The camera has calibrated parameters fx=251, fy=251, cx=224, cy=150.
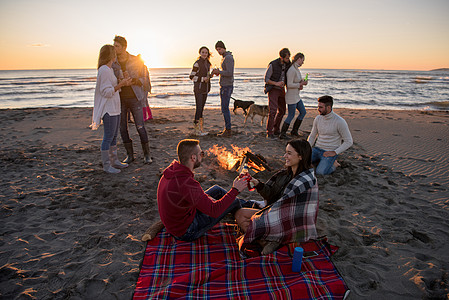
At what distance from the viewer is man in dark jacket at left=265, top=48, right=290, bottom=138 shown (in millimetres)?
7236

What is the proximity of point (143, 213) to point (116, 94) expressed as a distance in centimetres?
239

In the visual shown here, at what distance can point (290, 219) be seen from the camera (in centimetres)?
299

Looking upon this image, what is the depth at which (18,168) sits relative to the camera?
5418mm

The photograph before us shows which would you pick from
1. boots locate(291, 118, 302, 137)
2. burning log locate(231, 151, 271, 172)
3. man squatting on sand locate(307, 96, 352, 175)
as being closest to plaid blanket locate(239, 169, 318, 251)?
burning log locate(231, 151, 271, 172)

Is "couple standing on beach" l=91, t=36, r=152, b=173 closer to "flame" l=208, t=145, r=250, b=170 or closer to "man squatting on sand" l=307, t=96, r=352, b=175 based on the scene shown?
"flame" l=208, t=145, r=250, b=170

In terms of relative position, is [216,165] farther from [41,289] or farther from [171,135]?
[41,289]

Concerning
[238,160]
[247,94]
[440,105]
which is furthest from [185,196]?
[440,105]

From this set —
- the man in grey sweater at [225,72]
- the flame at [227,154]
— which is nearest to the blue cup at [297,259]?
the flame at [227,154]

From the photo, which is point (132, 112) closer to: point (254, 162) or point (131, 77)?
point (131, 77)

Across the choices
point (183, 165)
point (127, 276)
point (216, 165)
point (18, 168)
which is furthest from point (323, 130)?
point (18, 168)

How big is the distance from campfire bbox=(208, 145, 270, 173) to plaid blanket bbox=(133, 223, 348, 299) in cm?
233

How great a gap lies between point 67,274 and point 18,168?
13.0 ft

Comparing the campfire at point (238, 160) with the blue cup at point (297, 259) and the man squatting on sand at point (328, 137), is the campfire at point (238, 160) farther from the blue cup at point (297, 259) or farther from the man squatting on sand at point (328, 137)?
the blue cup at point (297, 259)

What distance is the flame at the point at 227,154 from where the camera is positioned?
225 inches
